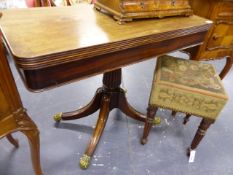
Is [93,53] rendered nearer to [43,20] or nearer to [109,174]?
[43,20]

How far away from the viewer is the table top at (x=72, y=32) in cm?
61

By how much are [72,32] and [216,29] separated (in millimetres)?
1003

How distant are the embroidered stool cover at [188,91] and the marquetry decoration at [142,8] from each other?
0.34m

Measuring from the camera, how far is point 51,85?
0.67m

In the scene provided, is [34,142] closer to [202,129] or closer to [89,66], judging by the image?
[89,66]

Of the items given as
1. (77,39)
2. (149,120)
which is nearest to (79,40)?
(77,39)

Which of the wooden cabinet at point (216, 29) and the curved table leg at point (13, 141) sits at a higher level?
the wooden cabinet at point (216, 29)

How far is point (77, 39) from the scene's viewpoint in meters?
0.70

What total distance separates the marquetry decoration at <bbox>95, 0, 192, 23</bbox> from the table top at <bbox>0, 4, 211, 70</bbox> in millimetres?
29

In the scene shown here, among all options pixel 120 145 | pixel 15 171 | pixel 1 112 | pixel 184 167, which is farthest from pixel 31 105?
pixel 184 167

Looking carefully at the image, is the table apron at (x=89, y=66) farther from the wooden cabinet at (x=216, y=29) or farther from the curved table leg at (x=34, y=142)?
the wooden cabinet at (x=216, y=29)

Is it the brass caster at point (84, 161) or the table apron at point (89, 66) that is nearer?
the table apron at point (89, 66)

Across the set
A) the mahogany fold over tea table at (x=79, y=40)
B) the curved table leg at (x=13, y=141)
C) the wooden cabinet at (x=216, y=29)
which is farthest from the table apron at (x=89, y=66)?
the curved table leg at (x=13, y=141)

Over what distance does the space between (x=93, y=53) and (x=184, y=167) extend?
3.43 feet
